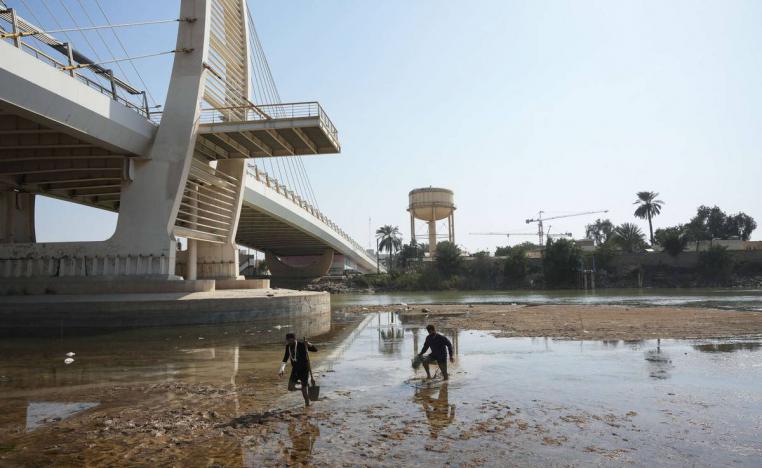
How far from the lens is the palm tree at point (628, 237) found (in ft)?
273

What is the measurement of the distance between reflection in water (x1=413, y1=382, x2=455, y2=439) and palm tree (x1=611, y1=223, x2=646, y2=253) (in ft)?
265

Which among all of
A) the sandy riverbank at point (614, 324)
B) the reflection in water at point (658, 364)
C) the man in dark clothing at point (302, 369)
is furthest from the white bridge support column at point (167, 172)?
the reflection in water at point (658, 364)

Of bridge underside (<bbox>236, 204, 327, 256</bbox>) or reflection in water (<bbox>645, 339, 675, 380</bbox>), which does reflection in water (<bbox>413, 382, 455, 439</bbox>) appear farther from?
bridge underside (<bbox>236, 204, 327, 256</bbox>)

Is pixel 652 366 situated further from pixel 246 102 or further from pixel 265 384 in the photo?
pixel 246 102

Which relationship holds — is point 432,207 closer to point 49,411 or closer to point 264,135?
point 264,135

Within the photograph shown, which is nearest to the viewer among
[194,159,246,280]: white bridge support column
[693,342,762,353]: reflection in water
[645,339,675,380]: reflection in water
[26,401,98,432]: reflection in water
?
[26,401,98,432]: reflection in water

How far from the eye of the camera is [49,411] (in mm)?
8477

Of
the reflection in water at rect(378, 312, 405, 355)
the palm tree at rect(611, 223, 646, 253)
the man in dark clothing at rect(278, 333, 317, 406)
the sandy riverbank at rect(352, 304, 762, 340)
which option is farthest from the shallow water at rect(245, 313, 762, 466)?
the palm tree at rect(611, 223, 646, 253)

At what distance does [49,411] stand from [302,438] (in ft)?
15.2

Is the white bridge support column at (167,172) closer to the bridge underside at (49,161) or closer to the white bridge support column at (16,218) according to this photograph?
the bridge underside at (49,161)

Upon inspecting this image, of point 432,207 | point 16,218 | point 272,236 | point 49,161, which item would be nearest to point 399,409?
point 49,161

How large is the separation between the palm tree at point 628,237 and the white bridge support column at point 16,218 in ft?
253

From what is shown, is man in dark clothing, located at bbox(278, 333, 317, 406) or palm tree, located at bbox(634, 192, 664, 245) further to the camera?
palm tree, located at bbox(634, 192, 664, 245)

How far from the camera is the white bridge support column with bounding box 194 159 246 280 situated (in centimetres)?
3431
